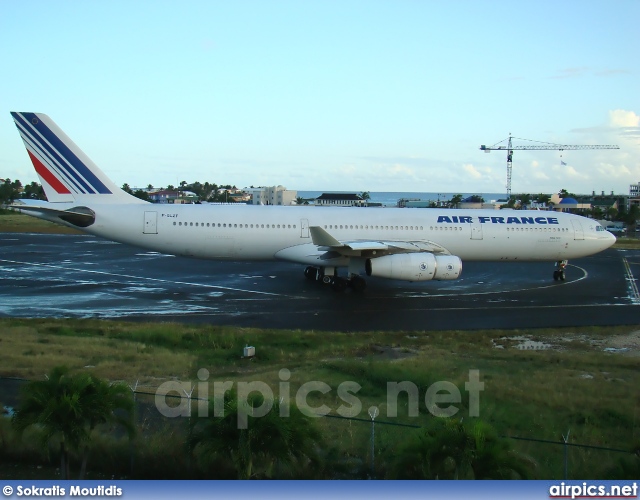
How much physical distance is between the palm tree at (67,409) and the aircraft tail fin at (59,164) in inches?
723

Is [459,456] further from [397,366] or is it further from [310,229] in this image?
[310,229]

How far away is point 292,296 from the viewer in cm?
2425

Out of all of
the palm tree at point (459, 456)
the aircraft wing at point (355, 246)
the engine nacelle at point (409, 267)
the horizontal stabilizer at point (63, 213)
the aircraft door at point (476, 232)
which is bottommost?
the palm tree at point (459, 456)

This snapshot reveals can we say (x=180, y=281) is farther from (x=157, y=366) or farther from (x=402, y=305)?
(x=157, y=366)

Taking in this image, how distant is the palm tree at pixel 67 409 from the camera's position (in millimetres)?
7488

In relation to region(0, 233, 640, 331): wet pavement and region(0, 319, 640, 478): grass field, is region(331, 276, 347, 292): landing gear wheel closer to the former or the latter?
region(0, 233, 640, 331): wet pavement

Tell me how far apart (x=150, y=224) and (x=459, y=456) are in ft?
67.5

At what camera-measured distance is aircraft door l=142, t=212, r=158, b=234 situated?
25.4m

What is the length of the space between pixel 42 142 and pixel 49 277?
743 cm

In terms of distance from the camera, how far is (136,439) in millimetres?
8562

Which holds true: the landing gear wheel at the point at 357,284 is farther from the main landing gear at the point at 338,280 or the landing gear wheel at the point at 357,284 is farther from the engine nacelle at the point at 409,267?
the engine nacelle at the point at 409,267

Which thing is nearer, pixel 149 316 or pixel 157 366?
pixel 157 366

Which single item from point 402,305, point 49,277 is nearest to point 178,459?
point 402,305

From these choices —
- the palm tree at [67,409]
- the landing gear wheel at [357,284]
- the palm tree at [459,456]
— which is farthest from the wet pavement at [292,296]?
the palm tree at [459,456]
